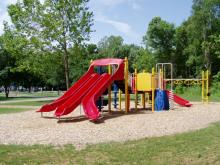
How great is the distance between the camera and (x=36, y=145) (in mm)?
10422

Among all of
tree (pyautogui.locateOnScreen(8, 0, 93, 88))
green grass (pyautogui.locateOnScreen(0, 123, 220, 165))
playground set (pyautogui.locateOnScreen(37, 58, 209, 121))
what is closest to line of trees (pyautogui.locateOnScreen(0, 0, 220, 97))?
tree (pyautogui.locateOnScreen(8, 0, 93, 88))

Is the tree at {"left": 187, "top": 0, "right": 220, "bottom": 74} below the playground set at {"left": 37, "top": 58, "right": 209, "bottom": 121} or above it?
above

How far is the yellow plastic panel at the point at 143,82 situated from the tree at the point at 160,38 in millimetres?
47544

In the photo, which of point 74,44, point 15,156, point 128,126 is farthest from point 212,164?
point 74,44

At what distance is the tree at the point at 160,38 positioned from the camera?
67.2 metres

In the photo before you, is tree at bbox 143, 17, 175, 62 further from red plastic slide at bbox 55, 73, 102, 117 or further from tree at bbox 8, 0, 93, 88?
red plastic slide at bbox 55, 73, 102, 117

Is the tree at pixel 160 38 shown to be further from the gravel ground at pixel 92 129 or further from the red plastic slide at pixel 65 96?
the gravel ground at pixel 92 129

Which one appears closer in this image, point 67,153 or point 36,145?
point 67,153

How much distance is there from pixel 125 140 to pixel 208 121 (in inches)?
207

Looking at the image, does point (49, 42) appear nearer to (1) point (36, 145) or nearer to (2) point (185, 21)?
(1) point (36, 145)

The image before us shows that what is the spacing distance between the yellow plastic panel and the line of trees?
52.9 feet

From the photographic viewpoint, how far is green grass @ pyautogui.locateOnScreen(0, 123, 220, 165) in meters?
8.24

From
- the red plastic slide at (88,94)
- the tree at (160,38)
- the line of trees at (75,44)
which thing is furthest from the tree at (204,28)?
the red plastic slide at (88,94)

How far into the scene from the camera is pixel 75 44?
118 feet
